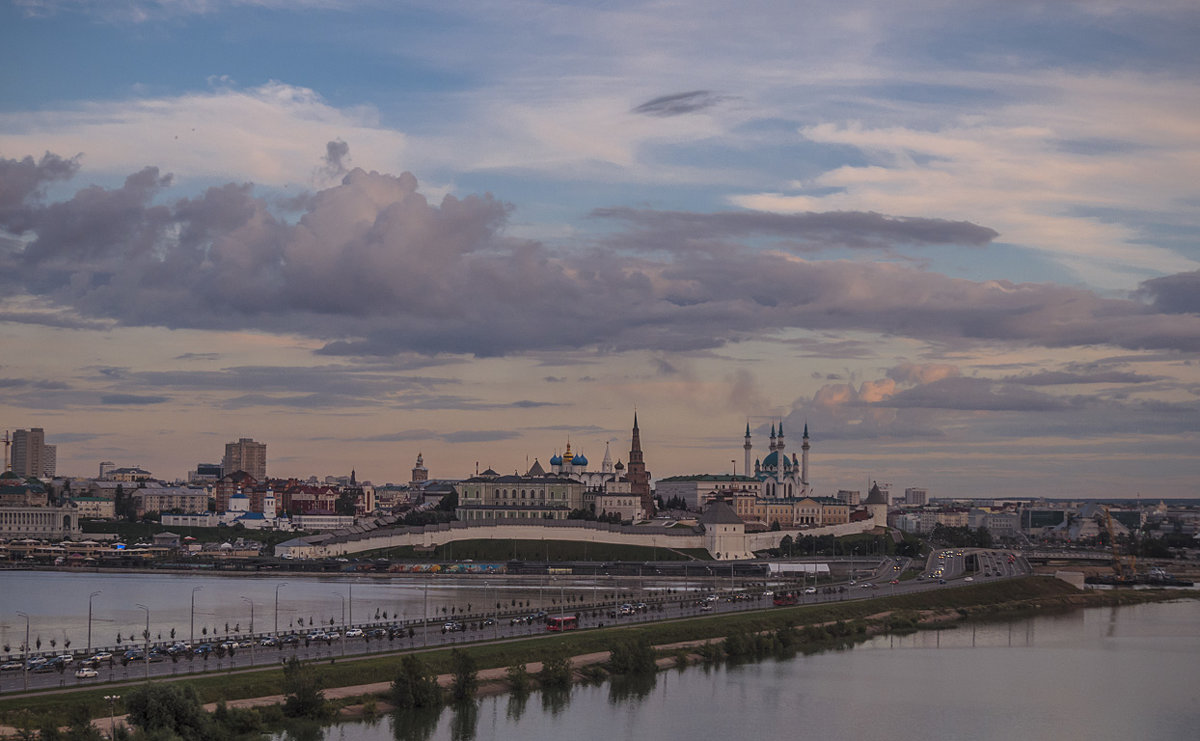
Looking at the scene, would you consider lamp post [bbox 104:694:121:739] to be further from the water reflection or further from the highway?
the water reflection

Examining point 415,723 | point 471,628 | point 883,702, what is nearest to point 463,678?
point 415,723

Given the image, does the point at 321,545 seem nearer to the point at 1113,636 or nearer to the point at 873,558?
the point at 873,558

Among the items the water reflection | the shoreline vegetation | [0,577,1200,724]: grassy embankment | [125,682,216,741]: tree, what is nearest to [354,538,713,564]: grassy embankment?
[0,577,1200,724]: grassy embankment

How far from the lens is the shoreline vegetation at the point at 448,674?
36.0 m

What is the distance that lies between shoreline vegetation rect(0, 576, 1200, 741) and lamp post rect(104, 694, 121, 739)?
14cm

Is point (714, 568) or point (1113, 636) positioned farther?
point (714, 568)

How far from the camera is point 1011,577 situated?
99.4 meters

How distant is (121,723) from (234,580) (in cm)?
6970

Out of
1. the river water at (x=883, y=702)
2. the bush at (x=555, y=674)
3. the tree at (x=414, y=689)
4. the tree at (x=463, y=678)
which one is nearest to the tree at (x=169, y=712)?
the river water at (x=883, y=702)

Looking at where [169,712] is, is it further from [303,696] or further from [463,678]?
[463,678]

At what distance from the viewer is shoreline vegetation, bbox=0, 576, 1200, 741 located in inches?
1416

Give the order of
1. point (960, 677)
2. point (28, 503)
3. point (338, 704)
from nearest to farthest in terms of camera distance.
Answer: point (338, 704), point (960, 677), point (28, 503)

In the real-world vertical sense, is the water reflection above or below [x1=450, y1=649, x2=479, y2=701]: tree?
below

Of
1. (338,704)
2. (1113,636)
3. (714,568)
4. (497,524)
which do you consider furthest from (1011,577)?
(338,704)
